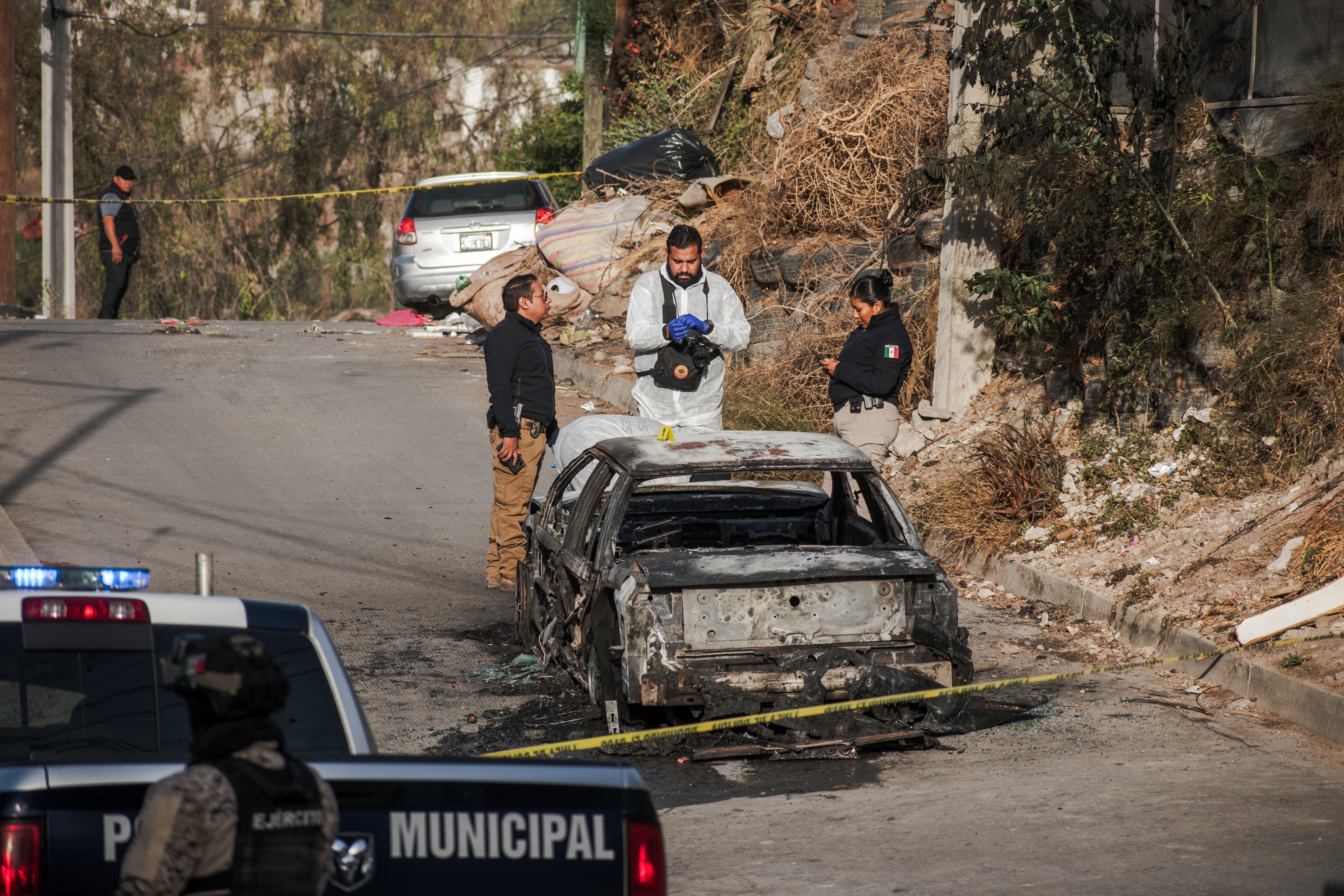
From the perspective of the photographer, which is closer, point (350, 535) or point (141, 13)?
point (350, 535)

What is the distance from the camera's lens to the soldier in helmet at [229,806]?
216 cm

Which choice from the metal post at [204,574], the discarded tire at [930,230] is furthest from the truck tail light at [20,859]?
the discarded tire at [930,230]

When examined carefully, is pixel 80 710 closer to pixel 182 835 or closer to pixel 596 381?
pixel 182 835

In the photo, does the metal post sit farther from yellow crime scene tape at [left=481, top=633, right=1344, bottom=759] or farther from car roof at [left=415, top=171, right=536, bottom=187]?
car roof at [left=415, top=171, right=536, bottom=187]

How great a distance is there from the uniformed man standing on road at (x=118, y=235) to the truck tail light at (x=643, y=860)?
16.8 metres

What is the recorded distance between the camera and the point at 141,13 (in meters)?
33.2

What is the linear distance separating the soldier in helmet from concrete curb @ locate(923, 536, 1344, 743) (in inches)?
198

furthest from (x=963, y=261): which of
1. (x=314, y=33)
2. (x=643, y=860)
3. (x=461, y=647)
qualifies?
(x=314, y=33)

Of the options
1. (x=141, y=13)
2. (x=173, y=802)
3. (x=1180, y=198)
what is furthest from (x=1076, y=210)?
(x=141, y=13)

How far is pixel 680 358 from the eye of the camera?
8.35 meters

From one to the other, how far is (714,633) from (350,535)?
476 cm

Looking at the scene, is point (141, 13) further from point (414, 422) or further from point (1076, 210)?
point (1076, 210)

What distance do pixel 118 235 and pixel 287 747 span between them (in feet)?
54.6

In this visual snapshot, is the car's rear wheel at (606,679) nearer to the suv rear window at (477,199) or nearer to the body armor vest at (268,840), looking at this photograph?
the body armor vest at (268,840)
